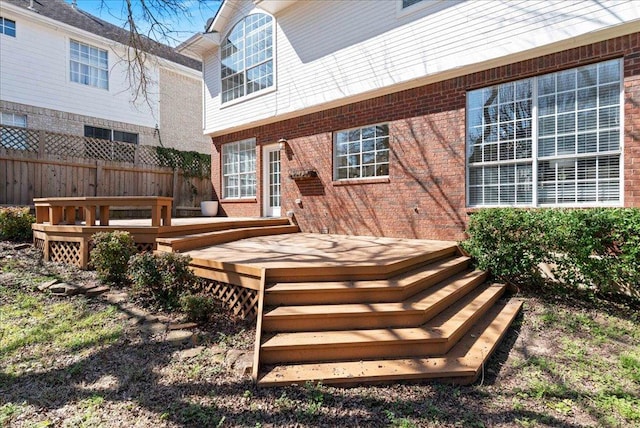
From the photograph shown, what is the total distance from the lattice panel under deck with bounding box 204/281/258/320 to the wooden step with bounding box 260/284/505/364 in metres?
0.77

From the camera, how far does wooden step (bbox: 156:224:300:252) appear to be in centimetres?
560

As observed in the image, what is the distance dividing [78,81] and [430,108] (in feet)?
46.3

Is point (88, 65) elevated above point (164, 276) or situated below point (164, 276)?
above

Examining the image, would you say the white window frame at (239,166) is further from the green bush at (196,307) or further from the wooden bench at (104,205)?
the green bush at (196,307)

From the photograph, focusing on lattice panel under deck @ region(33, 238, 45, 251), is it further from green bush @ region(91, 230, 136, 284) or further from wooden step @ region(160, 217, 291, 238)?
wooden step @ region(160, 217, 291, 238)

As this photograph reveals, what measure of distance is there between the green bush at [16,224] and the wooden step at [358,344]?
736 cm

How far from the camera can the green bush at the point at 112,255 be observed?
5.18 meters

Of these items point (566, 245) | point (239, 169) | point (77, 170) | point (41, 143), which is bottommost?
Result: point (566, 245)

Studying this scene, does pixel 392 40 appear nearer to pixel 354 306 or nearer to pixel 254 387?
pixel 354 306

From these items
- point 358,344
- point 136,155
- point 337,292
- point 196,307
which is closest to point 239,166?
point 136,155

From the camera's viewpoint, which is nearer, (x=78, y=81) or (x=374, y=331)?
(x=374, y=331)

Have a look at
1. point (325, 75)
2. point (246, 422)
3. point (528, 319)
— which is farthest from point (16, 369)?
point (325, 75)

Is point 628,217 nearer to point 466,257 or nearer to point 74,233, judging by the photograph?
point 466,257

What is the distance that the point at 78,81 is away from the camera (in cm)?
1351
